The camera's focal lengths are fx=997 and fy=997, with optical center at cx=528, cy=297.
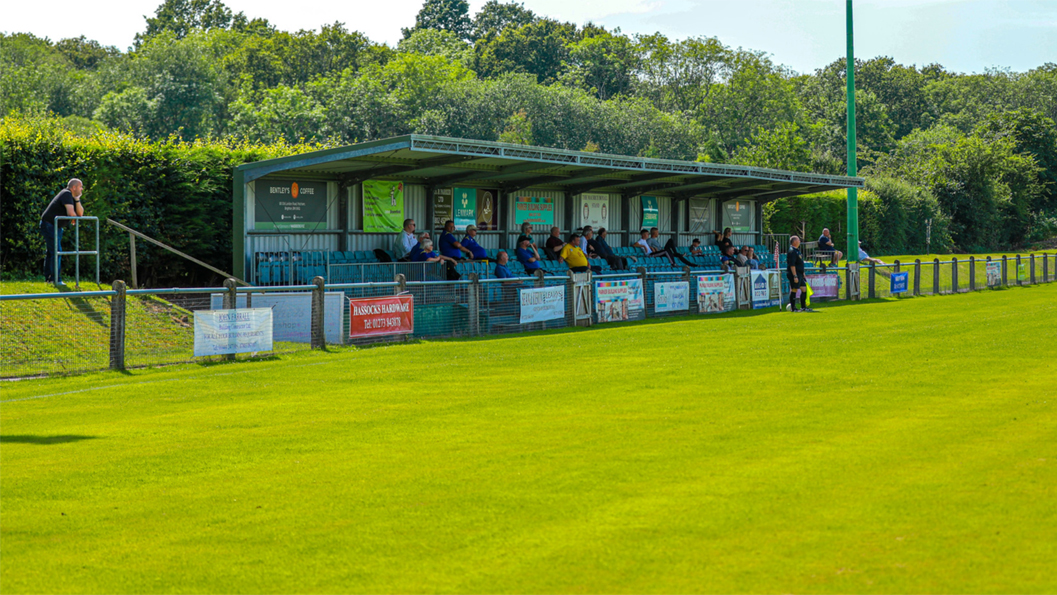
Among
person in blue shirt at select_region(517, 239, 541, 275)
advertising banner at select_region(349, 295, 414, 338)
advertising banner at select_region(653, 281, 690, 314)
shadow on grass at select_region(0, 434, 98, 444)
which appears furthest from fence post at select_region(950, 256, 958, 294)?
shadow on grass at select_region(0, 434, 98, 444)

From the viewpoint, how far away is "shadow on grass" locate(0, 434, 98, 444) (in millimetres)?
9281

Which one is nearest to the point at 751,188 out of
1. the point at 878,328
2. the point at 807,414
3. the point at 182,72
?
the point at 878,328

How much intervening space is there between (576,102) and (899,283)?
5155cm

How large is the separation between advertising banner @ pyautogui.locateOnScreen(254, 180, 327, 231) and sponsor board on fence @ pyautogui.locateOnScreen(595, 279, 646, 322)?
6829mm

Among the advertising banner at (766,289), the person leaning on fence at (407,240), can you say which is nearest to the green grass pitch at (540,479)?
the person leaning on fence at (407,240)

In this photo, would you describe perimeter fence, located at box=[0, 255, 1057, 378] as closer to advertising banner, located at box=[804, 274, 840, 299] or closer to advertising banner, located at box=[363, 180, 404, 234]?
advertising banner, located at box=[804, 274, 840, 299]

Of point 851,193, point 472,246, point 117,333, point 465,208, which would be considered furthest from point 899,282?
point 117,333

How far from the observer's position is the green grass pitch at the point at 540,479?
535 cm

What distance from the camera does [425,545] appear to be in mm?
5785

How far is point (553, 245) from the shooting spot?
26125mm

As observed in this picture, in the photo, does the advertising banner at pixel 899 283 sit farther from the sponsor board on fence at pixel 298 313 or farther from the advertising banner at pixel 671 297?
the sponsor board on fence at pixel 298 313

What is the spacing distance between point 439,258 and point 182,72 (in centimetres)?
5968

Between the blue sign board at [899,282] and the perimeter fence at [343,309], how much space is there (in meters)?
4.43

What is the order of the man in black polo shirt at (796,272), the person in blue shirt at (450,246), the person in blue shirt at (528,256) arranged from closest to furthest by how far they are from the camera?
1. the person in blue shirt at (450,246)
2. the person in blue shirt at (528,256)
3. the man in black polo shirt at (796,272)
